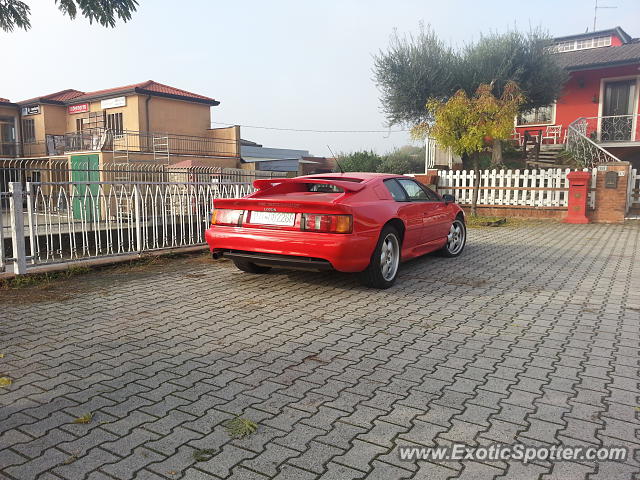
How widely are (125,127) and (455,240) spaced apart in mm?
26072

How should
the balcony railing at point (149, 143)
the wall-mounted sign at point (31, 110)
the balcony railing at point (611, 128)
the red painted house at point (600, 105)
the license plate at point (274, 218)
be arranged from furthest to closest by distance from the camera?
the wall-mounted sign at point (31, 110)
the balcony railing at point (149, 143)
the red painted house at point (600, 105)
the balcony railing at point (611, 128)
the license plate at point (274, 218)

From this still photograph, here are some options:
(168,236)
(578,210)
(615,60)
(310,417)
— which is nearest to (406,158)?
(615,60)

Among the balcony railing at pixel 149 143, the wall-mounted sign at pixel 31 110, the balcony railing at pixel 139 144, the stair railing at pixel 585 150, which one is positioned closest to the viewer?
the stair railing at pixel 585 150

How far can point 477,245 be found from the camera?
10391mm

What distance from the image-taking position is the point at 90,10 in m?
9.40

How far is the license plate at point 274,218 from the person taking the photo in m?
5.70

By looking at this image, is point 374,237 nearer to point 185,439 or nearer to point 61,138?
point 185,439

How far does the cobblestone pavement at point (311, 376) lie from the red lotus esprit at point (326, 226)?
42 cm

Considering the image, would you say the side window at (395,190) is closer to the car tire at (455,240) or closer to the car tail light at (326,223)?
the car tail light at (326,223)

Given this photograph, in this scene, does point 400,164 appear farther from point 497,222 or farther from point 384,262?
point 384,262

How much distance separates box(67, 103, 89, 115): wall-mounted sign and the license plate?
100 ft

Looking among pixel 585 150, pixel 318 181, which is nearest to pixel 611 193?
pixel 585 150

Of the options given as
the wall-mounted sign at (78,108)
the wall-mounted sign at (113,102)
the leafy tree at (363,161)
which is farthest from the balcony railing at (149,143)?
the leafy tree at (363,161)

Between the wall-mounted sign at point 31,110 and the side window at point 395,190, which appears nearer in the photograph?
the side window at point 395,190
